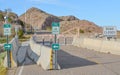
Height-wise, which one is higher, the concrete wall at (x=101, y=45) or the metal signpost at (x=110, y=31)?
the metal signpost at (x=110, y=31)

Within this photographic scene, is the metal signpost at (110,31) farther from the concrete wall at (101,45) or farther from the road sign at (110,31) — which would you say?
the concrete wall at (101,45)

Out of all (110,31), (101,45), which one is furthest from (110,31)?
(101,45)

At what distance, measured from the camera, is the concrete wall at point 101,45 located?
3209 cm

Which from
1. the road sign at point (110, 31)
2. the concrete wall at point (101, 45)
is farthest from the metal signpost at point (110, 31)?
the concrete wall at point (101, 45)

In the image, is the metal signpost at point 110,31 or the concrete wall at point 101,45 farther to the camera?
the metal signpost at point 110,31

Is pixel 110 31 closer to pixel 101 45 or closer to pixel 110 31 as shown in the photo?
pixel 110 31

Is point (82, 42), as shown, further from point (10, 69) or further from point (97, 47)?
point (10, 69)

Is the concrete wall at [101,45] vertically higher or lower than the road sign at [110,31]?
lower

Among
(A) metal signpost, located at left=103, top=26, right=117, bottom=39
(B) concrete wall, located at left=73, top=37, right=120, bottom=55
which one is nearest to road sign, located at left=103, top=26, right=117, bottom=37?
(A) metal signpost, located at left=103, top=26, right=117, bottom=39

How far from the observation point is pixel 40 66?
21.6m

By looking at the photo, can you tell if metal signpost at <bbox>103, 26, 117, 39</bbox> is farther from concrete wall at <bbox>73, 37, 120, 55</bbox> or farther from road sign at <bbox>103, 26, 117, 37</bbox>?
concrete wall at <bbox>73, 37, 120, 55</bbox>

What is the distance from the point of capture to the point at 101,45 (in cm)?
3662

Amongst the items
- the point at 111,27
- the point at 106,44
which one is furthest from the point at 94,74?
the point at 111,27

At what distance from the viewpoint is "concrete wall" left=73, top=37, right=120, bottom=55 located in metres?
32.1
